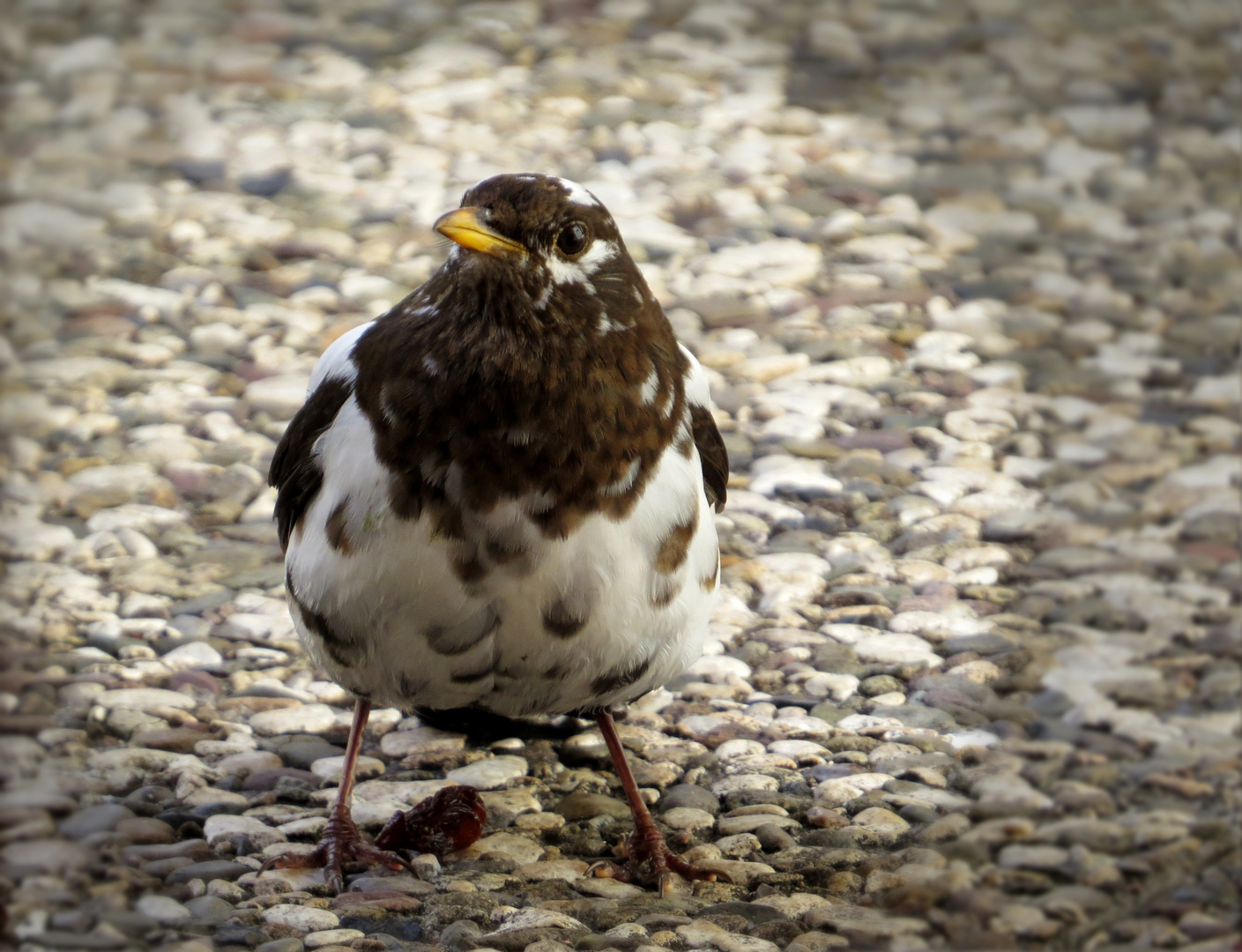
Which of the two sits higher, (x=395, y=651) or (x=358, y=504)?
(x=358, y=504)

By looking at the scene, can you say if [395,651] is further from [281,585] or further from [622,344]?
[281,585]

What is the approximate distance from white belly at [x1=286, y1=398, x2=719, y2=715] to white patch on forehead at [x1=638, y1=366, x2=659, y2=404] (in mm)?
177

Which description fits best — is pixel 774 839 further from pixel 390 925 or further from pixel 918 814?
pixel 390 925

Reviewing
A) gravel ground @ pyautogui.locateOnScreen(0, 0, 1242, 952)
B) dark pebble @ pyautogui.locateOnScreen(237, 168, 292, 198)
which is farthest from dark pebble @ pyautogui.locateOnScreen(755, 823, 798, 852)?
dark pebble @ pyautogui.locateOnScreen(237, 168, 292, 198)

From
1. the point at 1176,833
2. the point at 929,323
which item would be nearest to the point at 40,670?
the point at 1176,833

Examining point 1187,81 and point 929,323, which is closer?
point 929,323

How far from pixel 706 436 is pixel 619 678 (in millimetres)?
799

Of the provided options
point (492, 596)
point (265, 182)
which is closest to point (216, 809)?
point (492, 596)

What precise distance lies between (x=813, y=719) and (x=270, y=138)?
18.6 feet

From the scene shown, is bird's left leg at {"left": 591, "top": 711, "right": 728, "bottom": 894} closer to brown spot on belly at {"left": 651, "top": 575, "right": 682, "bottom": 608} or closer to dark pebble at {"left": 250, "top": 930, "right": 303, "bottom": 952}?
brown spot on belly at {"left": 651, "top": 575, "right": 682, "bottom": 608}

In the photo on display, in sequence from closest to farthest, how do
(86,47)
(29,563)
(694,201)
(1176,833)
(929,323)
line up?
1. (1176,833)
2. (29,563)
3. (929,323)
4. (694,201)
5. (86,47)

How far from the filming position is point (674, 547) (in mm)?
4543

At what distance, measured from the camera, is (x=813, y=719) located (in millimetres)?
5586

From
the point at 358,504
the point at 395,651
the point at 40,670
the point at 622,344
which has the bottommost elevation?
the point at 40,670
